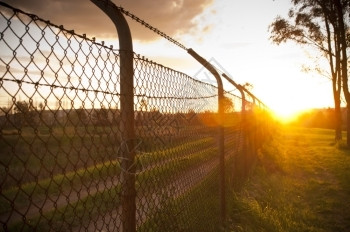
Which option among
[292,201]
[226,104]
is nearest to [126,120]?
[226,104]

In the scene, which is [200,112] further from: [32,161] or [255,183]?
[32,161]

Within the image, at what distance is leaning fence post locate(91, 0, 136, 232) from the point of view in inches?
77.9

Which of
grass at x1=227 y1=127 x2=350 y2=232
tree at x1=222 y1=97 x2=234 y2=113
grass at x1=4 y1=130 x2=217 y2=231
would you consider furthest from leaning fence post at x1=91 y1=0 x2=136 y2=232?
grass at x1=227 y1=127 x2=350 y2=232

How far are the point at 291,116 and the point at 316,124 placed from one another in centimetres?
2781

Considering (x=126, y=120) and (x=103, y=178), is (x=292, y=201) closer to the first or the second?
(x=103, y=178)

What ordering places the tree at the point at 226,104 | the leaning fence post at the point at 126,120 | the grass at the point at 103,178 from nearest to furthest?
the grass at the point at 103,178 → the leaning fence post at the point at 126,120 → the tree at the point at 226,104

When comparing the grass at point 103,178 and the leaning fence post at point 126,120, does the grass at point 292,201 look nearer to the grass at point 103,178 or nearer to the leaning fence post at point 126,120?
the grass at point 103,178

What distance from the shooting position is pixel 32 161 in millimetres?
15133

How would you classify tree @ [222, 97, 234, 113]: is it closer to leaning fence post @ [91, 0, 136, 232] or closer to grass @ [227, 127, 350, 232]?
grass @ [227, 127, 350, 232]

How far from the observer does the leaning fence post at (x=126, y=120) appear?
1978 millimetres

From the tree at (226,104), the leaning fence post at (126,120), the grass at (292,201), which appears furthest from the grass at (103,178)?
the grass at (292,201)

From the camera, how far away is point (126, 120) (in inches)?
77.6

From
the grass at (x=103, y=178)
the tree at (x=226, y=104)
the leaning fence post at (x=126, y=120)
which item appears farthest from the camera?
the tree at (x=226, y=104)

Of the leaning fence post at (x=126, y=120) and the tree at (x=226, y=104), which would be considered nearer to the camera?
the leaning fence post at (x=126, y=120)
